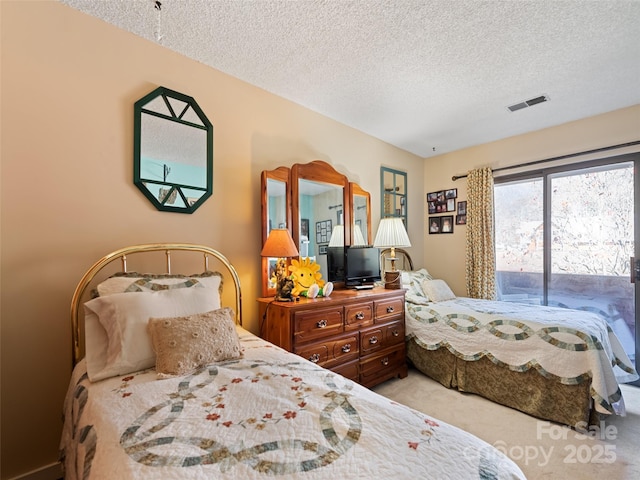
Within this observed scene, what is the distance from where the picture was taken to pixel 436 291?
332 centimetres

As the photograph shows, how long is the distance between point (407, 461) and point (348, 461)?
0.50 feet

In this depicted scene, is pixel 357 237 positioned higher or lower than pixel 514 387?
higher

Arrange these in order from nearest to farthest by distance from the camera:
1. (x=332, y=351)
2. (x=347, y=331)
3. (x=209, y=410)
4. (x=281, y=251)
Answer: (x=209, y=410) < (x=281, y=251) < (x=332, y=351) < (x=347, y=331)

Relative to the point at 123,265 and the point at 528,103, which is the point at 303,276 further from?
the point at 528,103

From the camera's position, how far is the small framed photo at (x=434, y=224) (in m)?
4.30

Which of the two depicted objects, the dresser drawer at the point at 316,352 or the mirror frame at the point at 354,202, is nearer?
the dresser drawer at the point at 316,352

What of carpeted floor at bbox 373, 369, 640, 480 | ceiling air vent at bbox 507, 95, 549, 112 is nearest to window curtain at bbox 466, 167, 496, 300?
ceiling air vent at bbox 507, 95, 549, 112

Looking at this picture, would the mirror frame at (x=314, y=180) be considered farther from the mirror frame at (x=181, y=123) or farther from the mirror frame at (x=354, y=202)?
the mirror frame at (x=181, y=123)

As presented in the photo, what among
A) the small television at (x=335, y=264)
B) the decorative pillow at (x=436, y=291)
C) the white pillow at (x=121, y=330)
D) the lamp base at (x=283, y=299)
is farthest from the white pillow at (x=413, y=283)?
the white pillow at (x=121, y=330)

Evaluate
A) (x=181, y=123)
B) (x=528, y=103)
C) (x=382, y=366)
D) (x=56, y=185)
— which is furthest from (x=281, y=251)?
(x=528, y=103)

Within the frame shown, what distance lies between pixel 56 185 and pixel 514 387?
11.5 feet

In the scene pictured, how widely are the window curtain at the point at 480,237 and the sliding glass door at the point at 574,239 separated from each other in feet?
0.77

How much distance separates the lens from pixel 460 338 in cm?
272

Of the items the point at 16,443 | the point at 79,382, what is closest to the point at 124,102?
the point at 79,382
